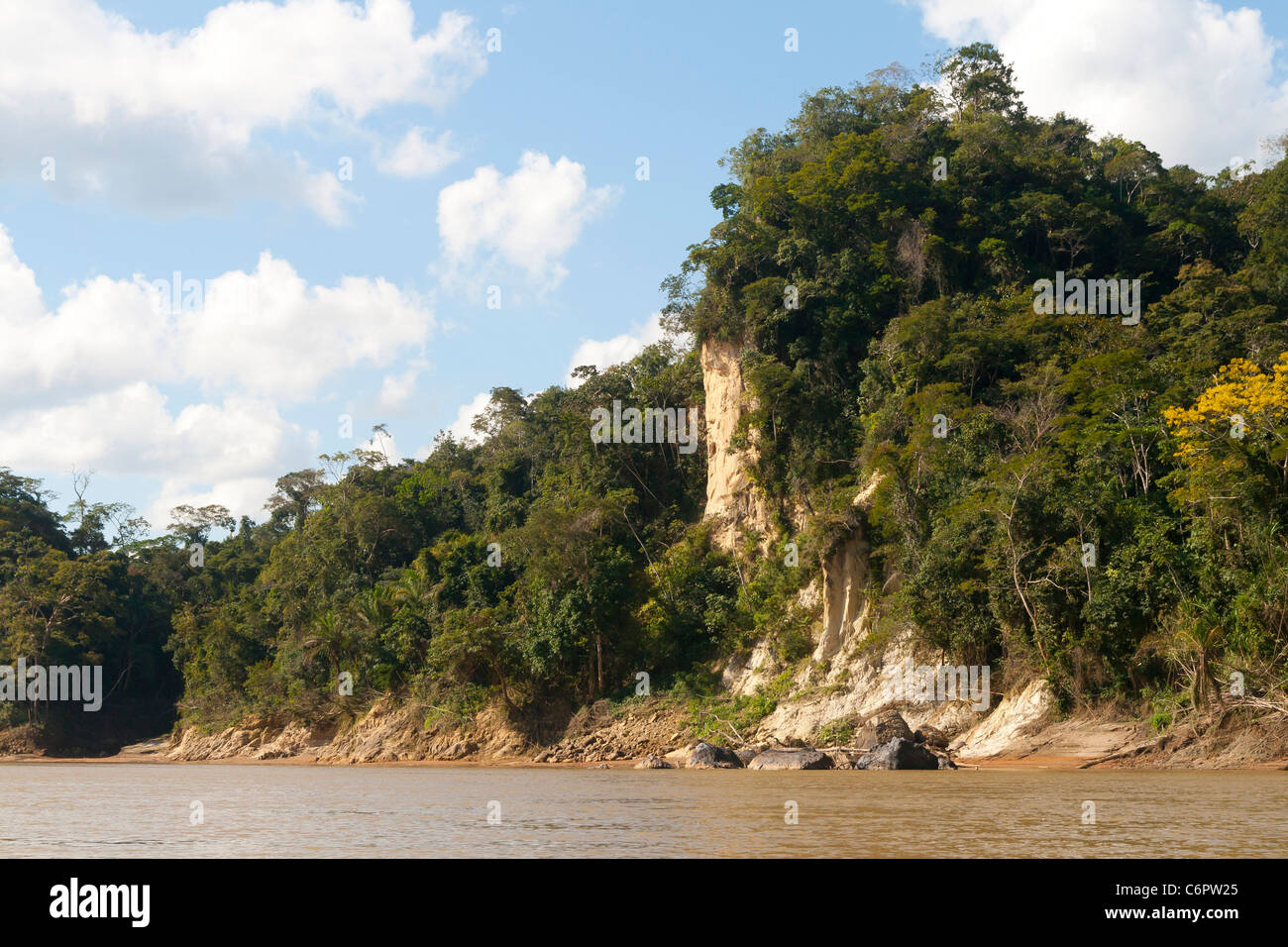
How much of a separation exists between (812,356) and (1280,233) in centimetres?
1689

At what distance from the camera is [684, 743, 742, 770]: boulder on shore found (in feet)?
95.8

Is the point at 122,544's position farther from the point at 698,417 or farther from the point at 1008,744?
the point at 1008,744

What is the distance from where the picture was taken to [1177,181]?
47812 mm

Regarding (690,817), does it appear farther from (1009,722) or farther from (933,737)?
(933,737)

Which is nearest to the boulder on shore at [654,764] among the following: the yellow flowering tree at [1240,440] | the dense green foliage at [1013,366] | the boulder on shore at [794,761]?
the boulder on shore at [794,761]

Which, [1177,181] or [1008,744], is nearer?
[1008,744]

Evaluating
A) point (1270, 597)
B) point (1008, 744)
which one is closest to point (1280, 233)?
point (1270, 597)

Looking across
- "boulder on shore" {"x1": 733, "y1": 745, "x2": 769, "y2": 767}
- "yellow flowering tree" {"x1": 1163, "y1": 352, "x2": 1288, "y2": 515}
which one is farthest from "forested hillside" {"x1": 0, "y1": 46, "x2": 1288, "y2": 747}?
"boulder on shore" {"x1": 733, "y1": 745, "x2": 769, "y2": 767}

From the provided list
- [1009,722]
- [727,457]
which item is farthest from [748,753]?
[727,457]

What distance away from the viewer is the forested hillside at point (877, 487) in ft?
86.7

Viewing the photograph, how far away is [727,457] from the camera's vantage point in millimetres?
40500

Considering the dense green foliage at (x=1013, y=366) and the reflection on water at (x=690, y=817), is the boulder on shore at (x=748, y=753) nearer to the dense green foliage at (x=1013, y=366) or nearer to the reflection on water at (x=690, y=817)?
the reflection on water at (x=690, y=817)

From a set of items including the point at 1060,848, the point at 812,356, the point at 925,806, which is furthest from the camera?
the point at 812,356
